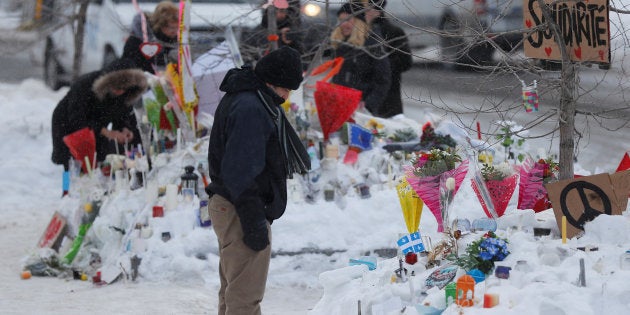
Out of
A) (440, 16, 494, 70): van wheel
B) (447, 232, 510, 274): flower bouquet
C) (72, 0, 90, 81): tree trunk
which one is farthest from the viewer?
(72, 0, 90, 81): tree trunk

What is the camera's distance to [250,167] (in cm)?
459

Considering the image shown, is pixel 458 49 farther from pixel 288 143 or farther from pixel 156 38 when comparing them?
pixel 288 143

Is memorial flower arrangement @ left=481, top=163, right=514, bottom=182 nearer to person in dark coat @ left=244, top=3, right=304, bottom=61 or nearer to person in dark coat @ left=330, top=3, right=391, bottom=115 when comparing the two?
person in dark coat @ left=244, top=3, right=304, bottom=61

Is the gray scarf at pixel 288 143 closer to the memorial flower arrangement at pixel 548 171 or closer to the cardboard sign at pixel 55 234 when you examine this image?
the memorial flower arrangement at pixel 548 171

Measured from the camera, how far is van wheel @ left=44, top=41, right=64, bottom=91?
15.3 metres

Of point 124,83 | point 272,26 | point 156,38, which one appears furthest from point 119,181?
point 156,38

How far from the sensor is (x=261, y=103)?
188 inches

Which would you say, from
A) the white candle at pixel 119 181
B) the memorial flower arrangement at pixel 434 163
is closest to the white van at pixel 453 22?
the memorial flower arrangement at pixel 434 163

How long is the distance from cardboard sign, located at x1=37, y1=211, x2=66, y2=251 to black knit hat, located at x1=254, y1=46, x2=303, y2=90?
3.71 m

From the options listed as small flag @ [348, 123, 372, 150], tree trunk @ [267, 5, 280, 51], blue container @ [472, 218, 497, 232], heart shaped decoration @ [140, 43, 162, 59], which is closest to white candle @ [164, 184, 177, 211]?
small flag @ [348, 123, 372, 150]

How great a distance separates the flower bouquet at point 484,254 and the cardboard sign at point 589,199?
1.43 feet

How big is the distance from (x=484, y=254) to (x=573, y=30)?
1.61 meters

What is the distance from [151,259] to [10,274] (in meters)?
1.18

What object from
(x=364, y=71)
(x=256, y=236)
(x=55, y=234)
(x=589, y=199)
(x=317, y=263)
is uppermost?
(x=364, y=71)
